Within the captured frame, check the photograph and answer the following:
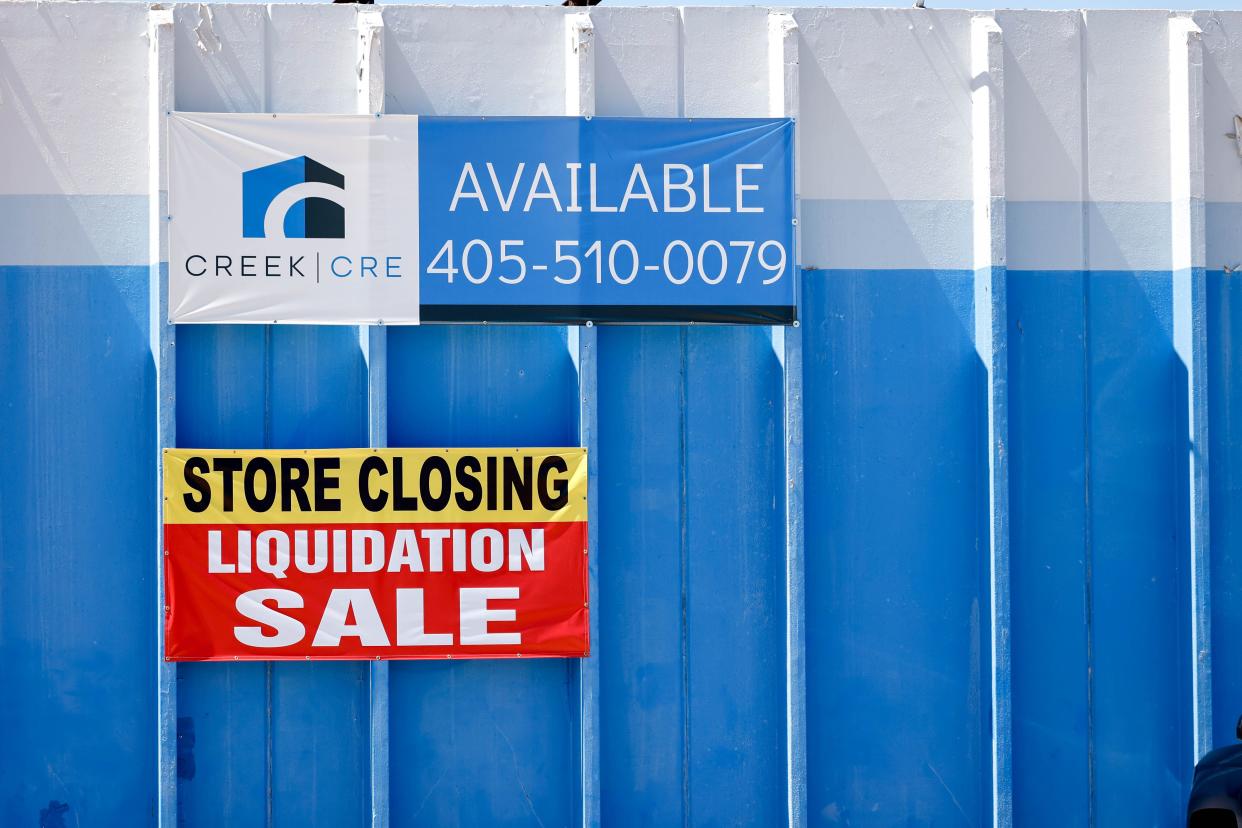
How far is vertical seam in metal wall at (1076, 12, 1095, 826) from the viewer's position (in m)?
7.39

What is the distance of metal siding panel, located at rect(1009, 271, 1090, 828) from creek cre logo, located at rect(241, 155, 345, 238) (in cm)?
384

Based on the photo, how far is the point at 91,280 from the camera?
23.3ft

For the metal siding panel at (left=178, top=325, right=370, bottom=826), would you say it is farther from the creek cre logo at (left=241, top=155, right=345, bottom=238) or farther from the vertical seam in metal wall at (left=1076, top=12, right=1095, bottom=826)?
the vertical seam in metal wall at (left=1076, top=12, right=1095, bottom=826)

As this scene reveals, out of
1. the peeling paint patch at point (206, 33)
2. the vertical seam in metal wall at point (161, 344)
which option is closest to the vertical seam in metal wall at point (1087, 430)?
the peeling paint patch at point (206, 33)

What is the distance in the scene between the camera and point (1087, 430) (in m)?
7.44

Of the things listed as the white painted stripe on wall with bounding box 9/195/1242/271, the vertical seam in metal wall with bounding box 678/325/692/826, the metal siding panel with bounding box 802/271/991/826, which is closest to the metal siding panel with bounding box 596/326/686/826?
the vertical seam in metal wall with bounding box 678/325/692/826

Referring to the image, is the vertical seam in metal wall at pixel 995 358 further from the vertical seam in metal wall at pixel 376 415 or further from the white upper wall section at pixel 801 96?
the vertical seam in metal wall at pixel 376 415

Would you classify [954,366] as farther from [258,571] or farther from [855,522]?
[258,571]

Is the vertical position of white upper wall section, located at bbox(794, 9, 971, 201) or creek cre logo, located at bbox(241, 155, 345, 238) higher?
white upper wall section, located at bbox(794, 9, 971, 201)

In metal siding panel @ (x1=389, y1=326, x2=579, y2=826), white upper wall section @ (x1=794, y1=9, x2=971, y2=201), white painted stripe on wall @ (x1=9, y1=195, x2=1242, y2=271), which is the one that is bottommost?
metal siding panel @ (x1=389, y1=326, x2=579, y2=826)

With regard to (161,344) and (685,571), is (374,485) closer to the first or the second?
(161,344)

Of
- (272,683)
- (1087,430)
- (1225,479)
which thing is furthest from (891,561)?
(272,683)

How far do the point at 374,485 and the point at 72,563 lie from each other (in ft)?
5.58

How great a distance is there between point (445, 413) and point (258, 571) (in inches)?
52.0
